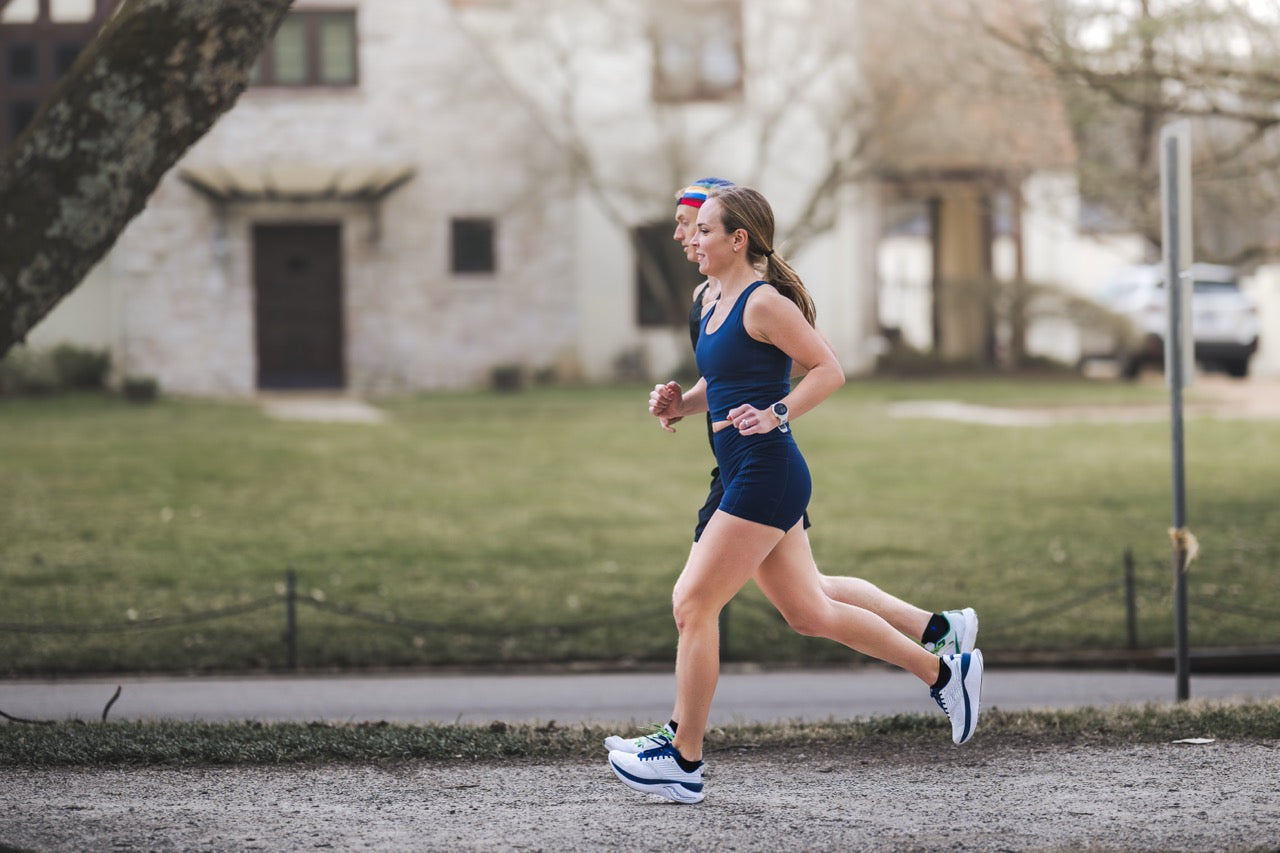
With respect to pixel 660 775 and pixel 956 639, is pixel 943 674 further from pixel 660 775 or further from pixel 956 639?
pixel 660 775

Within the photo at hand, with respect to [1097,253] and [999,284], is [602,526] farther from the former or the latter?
[1097,253]

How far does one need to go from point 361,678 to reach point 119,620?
83.4 inches

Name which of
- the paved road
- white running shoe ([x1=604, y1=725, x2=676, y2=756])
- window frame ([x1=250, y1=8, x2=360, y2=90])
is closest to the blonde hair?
white running shoe ([x1=604, y1=725, x2=676, y2=756])

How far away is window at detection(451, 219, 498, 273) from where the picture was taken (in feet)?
92.7

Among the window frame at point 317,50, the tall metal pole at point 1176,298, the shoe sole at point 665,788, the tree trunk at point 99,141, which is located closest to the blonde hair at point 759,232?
the shoe sole at point 665,788

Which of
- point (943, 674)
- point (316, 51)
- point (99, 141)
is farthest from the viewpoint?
point (316, 51)

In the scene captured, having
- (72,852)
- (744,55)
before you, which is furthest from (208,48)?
(744,55)

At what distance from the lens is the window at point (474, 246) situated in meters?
28.3

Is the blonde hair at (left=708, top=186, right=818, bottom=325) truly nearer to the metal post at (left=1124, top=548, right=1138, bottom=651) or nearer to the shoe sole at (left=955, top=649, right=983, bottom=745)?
the shoe sole at (left=955, top=649, right=983, bottom=745)

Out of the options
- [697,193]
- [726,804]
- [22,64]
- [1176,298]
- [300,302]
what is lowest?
[726,804]

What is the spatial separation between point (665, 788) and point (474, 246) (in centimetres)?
2342

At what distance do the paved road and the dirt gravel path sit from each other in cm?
185

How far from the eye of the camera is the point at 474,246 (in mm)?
28312

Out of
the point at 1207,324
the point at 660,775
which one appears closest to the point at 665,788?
the point at 660,775
